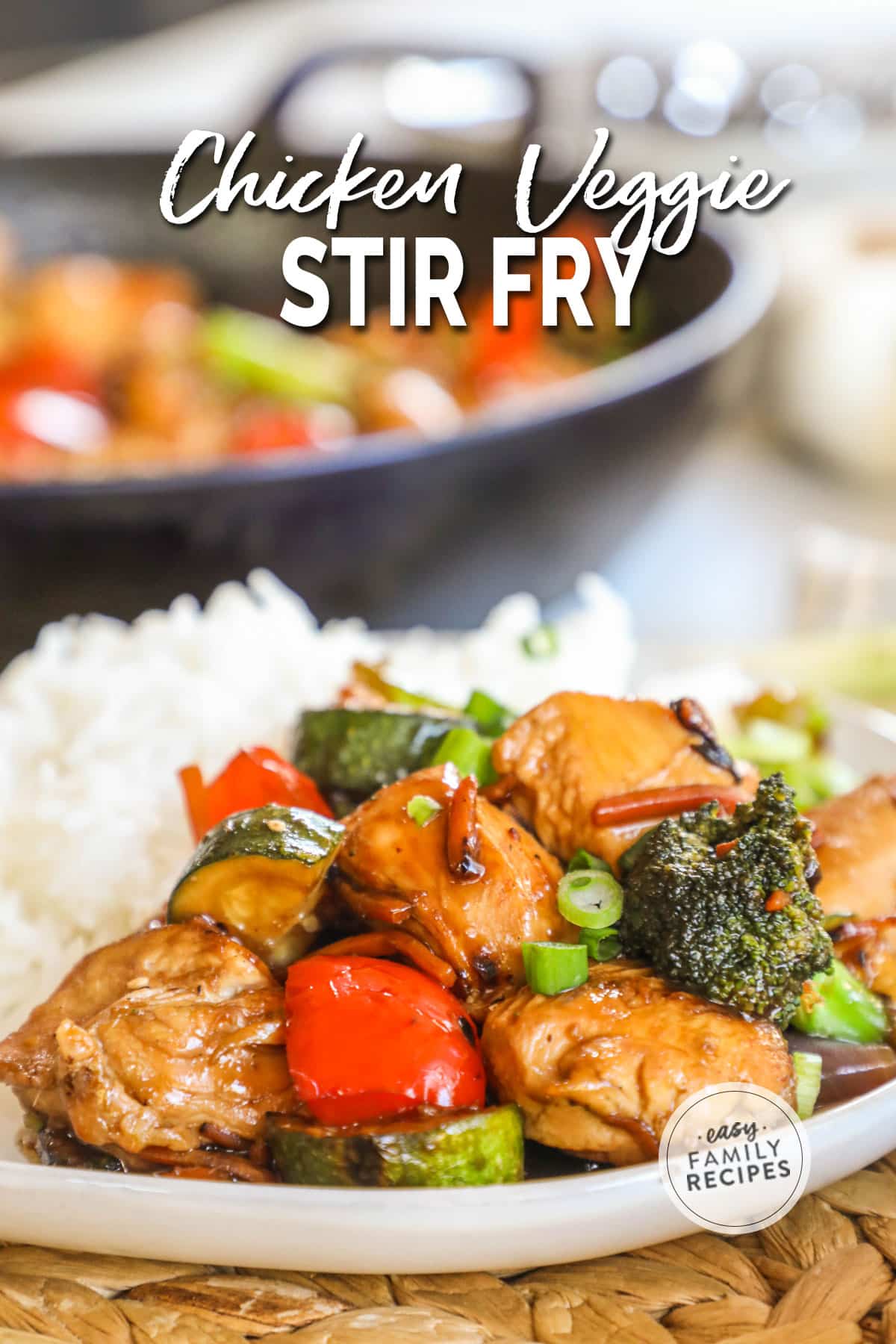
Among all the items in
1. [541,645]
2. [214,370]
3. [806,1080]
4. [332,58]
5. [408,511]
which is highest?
[332,58]

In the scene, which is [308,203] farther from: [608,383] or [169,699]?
[169,699]

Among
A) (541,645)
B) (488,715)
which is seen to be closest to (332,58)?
(541,645)

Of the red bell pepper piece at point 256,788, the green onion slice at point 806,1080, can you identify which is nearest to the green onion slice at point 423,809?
the red bell pepper piece at point 256,788

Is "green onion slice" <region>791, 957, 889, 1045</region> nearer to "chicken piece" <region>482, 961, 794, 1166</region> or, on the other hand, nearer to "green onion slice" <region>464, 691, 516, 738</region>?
"chicken piece" <region>482, 961, 794, 1166</region>

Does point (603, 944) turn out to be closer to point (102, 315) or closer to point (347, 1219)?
point (347, 1219)

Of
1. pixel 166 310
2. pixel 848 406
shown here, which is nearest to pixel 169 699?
pixel 166 310

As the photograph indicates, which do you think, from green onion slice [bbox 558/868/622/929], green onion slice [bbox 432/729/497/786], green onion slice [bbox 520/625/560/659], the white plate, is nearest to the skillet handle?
green onion slice [bbox 520/625/560/659]
